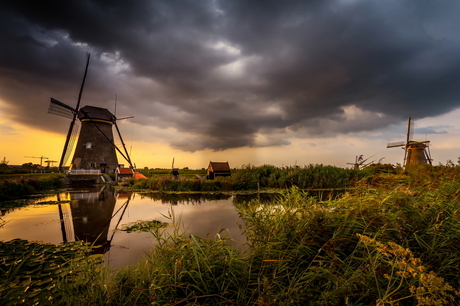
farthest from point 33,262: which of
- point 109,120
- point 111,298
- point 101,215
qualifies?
point 109,120

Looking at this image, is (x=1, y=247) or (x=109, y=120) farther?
(x=109, y=120)

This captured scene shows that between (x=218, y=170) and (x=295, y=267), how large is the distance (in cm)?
1819

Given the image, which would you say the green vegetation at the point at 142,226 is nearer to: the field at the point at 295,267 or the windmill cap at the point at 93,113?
the field at the point at 295,267

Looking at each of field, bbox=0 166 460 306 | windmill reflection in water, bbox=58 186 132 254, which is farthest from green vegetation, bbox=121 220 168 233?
field, bbox=0 166 460 306

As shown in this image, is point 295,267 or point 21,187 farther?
point 21,187

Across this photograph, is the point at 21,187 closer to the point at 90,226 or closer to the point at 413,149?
the point at 90,226

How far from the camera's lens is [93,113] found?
29047 mm

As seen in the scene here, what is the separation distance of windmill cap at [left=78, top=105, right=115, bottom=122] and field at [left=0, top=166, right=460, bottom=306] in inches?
1199

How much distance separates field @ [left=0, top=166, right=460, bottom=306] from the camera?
1.83m

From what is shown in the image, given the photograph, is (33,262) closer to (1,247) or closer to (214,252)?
(1,247)

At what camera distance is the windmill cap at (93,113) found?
28.6 m

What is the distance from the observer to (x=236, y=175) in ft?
48.7

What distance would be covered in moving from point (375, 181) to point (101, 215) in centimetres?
807

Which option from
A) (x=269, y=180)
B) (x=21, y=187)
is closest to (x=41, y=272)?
(x=269, y=180)
